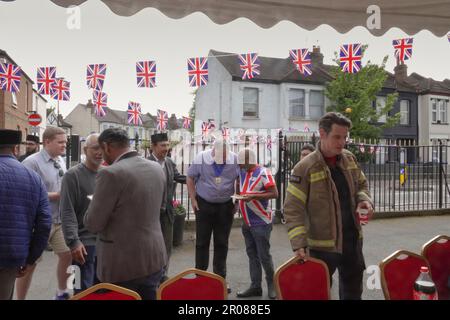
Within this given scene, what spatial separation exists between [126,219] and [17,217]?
2.83 ft

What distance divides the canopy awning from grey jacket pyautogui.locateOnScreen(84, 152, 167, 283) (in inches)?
48.6

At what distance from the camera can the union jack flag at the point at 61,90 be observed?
18.2 feet

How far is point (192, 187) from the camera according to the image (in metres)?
4.97

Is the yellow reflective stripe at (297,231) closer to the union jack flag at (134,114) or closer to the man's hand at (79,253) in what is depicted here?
the man's hand at (79,253)

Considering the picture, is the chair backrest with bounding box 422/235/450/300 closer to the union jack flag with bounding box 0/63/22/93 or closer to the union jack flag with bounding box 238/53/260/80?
the union jack flag with bounding box 238/53/260/80

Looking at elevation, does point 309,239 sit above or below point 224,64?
below

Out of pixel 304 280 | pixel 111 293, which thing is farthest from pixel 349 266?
pixel 111 293

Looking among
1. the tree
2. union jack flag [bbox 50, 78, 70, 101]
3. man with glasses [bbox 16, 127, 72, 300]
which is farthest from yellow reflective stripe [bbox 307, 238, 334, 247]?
the tree

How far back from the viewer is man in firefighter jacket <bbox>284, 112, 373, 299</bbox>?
295 cm

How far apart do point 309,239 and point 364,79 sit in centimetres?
2314

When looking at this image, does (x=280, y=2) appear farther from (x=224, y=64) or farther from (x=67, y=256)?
(x=224, y=64)

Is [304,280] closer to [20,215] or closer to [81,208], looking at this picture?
[20,215]

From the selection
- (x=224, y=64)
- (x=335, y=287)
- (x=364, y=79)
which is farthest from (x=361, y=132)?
(x=335, y=287)

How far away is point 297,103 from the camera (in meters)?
26.3
